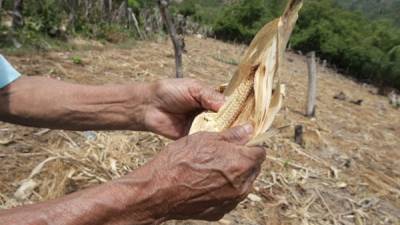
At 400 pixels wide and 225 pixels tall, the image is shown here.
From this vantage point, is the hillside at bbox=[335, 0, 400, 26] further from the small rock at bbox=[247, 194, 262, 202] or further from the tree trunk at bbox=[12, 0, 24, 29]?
the small rock at bbox=[247, 194, 262, 202]

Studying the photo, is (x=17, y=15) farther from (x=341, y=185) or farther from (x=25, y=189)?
(x=341, y=185)

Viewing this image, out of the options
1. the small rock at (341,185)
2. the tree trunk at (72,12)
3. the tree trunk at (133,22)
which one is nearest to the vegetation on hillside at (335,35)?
the tree trunk at (133,22)

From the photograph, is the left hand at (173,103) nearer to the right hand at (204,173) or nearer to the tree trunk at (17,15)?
the right hand at (204,173)

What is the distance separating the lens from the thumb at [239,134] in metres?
1.50

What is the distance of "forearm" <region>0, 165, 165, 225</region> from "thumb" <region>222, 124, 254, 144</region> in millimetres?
318

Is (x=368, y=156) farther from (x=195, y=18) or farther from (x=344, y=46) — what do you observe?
(x=195, y=18)

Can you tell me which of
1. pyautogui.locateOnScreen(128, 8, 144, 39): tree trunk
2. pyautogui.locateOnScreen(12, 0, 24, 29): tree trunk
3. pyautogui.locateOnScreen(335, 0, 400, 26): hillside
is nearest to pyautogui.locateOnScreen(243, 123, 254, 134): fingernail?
pyautogui.locateOnScreen(12, 0, 24, 29): tree trunk

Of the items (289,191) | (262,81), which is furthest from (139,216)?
(289,191)

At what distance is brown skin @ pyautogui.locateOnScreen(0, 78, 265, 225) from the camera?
4.10ft

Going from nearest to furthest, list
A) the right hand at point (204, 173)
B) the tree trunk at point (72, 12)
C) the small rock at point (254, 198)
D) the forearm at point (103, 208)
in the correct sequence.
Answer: the forearm at point (103, 208), the right hand at point (204, 173), the small rock at point (254, 198), the tree trunk at point (72, 12)

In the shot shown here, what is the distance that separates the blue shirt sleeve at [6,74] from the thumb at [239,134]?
1034mm

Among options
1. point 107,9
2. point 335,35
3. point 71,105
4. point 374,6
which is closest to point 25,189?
point 71,105

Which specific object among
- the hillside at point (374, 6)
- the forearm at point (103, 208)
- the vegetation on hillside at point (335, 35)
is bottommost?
the vegetation on hillside at point (335, 35)

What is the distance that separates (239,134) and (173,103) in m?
0.55
